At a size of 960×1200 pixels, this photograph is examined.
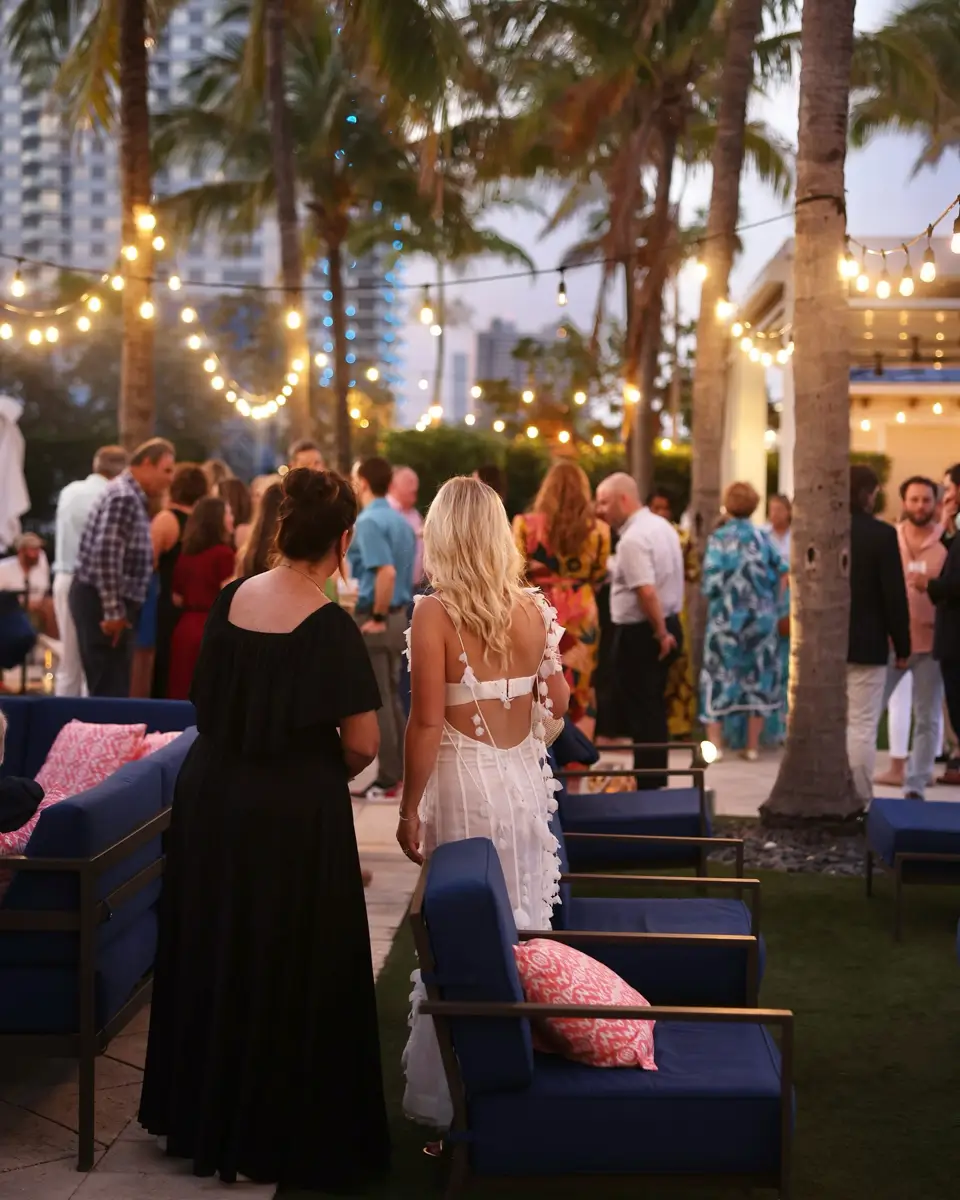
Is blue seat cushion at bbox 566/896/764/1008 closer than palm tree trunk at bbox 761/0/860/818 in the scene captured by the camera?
Yes

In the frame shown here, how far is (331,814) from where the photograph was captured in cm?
387

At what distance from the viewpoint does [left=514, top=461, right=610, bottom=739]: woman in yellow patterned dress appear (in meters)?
7.96

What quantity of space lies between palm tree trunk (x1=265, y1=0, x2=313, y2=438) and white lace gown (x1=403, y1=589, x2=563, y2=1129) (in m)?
14.9

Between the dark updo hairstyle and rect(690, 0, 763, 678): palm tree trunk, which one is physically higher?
rect(690, 0, 763, 678): palm tree trunk

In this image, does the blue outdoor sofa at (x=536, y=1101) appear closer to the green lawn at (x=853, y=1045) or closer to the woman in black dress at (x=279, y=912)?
the green lawn at (x=853, y=1045)

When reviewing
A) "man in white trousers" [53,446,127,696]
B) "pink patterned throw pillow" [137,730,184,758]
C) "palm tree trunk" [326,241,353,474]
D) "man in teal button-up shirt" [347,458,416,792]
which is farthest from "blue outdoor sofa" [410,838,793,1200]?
"palm tree trunk" [326,241,353,474]

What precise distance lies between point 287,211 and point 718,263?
7.99 m

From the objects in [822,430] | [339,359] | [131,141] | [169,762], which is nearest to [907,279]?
[822,430]

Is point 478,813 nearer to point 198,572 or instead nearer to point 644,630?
point 198,572

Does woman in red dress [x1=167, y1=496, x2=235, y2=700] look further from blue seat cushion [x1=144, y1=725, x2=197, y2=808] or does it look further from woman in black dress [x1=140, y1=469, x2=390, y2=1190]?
woman in black dress [x1=140, y1=469, x2=390, y2=1190]

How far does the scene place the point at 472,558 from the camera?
3984 mm

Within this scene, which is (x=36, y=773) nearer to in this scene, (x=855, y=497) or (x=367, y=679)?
(x=367, y=679)

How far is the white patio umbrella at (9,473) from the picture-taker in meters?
11.7

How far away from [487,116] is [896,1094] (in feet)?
60.4
